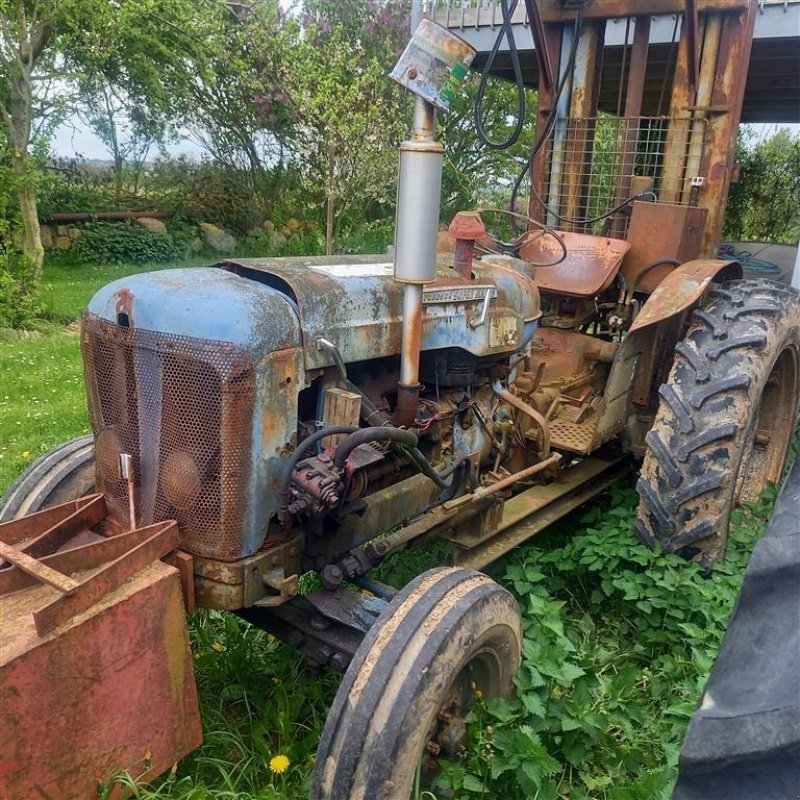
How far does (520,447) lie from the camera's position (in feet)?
11.6

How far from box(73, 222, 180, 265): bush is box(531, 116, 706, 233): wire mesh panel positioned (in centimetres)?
932

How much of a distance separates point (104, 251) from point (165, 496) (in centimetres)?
1105

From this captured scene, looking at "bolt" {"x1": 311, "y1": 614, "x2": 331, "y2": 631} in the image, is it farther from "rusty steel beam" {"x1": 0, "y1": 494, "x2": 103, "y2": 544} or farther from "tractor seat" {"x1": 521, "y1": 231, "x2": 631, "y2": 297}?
"tractor seat" {"x1": 521, "y1": 231, "x2": 631, "y2": 297}

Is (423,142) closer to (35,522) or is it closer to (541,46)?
(35,522)

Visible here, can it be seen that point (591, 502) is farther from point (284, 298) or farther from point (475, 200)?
point (475, 200)

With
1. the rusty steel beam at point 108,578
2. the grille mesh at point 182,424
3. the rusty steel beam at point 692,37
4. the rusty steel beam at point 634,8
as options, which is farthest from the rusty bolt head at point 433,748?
the rusty steel beam at point 634,8

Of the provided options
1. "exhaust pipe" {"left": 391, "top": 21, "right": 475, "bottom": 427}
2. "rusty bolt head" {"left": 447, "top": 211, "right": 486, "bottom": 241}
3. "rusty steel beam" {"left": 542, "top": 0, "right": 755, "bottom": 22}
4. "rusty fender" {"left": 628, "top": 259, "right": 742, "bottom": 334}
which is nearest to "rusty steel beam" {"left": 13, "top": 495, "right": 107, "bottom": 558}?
"exhaust pipe" {"left": 391, "top": 21, "right": 475, "bottom": 427}

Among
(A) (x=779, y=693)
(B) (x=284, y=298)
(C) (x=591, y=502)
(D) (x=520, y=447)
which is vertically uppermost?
(B) (x=284, y=298)

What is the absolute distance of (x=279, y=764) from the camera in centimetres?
230

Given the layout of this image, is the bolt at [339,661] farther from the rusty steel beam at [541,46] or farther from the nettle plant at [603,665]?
the rusty steel beam at [541,46]

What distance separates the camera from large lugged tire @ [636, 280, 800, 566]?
10.1 feet

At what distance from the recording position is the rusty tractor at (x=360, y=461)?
1910 millimetres

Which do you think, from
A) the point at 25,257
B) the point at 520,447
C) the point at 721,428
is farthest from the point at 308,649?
the point at 25,257

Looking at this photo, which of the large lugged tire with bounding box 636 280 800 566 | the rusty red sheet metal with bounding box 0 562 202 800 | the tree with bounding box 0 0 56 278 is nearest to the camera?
the rusty red sheet metal with bounding box 0 562 202 800
